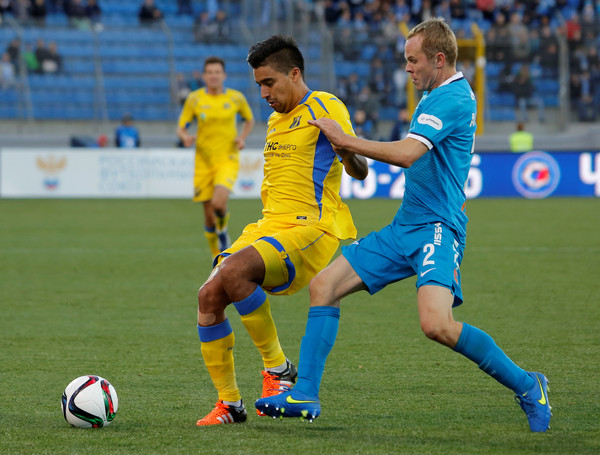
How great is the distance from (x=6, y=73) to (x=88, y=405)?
20779 mm

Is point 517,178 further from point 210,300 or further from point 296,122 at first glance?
point 210,300

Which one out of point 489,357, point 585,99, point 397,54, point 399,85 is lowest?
point 489,357

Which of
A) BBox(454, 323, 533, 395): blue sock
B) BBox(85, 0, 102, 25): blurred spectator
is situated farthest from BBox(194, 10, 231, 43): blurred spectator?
BBox(454, 323, 533, 395): blue sock

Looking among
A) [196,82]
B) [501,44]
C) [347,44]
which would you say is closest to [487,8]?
[501,44]

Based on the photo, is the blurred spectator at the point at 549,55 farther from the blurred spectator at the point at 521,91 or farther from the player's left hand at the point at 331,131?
the player's left hand at the point at 331,131

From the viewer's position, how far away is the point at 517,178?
65.3 feet

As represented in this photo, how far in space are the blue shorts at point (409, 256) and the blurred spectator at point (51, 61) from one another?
21.2m

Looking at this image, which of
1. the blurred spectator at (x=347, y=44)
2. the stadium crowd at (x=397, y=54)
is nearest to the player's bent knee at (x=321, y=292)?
the stadium crowd at (x=397, y=54)

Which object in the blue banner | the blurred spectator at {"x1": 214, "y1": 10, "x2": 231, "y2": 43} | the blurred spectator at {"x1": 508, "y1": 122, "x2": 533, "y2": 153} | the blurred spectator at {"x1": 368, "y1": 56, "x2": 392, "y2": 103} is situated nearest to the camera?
the blue banner

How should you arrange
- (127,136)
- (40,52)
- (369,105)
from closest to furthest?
(127,136) → (369,105) → (40,52)

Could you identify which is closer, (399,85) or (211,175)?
(211,175)

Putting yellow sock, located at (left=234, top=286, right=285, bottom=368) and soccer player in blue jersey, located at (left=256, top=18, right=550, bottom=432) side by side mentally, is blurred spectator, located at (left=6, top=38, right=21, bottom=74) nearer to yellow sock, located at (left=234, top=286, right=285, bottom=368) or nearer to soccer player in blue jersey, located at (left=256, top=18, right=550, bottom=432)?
yellow sock, located at (left=234, top=286, right=285, bottom=368)

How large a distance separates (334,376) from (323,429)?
1151 mm

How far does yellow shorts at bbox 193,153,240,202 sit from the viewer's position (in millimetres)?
11180
